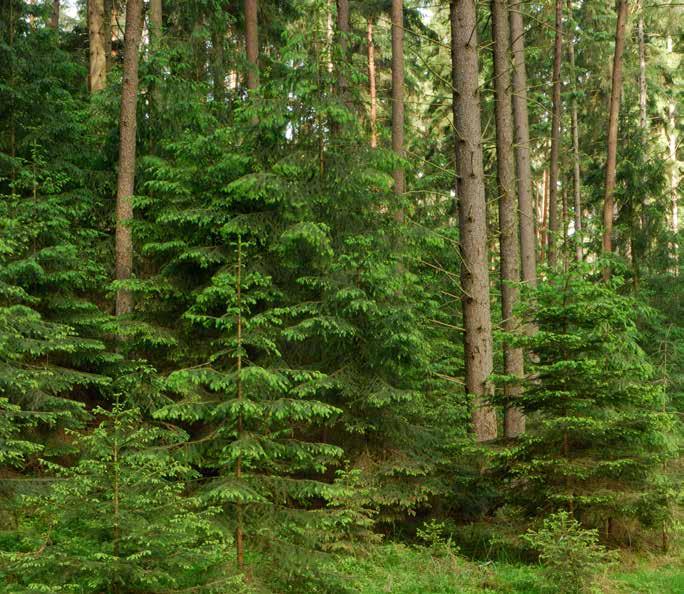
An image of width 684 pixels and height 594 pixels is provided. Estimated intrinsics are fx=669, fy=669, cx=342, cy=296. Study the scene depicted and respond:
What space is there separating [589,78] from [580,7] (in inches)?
106

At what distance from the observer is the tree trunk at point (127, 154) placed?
10.7 metres

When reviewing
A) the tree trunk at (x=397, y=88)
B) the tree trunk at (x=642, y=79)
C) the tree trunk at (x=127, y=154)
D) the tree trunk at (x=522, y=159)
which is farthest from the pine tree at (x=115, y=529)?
the tree trunk at (x=642, y=79)

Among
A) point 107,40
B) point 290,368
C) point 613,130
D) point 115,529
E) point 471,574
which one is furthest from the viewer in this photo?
point 107,40

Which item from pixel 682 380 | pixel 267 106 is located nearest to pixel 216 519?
pixel 267 106

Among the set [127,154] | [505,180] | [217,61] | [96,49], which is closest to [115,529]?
[127,154]

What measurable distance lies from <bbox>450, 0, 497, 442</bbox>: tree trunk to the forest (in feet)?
0.11

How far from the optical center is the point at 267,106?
31.3 feet

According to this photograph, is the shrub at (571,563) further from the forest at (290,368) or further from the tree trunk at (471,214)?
the tree trunk at (471,214)

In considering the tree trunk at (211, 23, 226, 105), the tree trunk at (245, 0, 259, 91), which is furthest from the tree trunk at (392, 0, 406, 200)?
the tree trunk at (211, 23, 226, 105)

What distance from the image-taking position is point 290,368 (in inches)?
356

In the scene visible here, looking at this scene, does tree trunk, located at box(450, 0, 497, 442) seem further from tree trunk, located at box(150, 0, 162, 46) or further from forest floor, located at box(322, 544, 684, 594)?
tree trunk, located at box(150, 0, 162, 46)

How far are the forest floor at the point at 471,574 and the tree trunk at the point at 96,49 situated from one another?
41.0ft

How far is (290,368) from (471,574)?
134 inches

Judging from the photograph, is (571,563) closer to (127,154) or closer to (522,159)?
(127,154)
